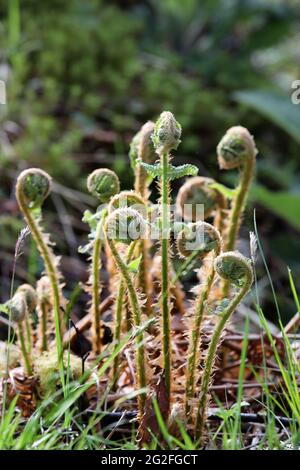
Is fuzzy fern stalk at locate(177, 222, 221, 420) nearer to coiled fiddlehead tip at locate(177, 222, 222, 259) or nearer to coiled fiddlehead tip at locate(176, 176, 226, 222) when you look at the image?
coiled fiddlehead tip at locate(177, 222, 222, 259)

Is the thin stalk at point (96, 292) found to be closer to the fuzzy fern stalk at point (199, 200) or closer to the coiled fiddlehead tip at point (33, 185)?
the coiled fiddlehead tip at point (33, 185)

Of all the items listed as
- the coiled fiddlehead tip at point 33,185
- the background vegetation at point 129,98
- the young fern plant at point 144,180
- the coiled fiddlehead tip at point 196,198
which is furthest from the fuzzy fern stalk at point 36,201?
the background vegetation at point 129,98

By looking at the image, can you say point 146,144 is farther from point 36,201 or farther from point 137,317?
point 137,317

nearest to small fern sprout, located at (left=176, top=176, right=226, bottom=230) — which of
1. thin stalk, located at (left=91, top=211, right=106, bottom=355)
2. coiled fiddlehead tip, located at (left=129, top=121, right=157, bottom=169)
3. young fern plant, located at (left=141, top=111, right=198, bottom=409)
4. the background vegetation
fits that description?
coiled fiddlehead tip, located at (left=129, top=121, right=157, bottom=169)

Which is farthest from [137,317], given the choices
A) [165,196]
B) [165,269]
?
[165,196]
